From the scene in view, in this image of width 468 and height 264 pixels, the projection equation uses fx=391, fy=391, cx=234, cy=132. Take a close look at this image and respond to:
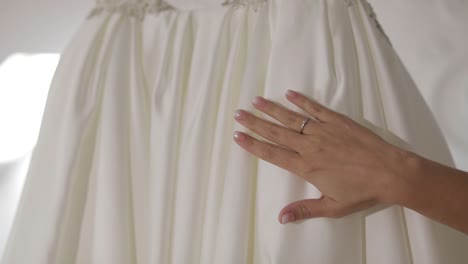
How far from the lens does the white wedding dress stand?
21.5 inches

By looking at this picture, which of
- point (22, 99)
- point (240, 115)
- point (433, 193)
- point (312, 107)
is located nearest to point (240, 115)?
point (240, 115)

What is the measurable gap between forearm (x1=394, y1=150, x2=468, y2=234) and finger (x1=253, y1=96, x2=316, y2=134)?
0.15 meters

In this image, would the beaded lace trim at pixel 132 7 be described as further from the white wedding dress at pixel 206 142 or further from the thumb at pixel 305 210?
the thumb at pixel 305 210

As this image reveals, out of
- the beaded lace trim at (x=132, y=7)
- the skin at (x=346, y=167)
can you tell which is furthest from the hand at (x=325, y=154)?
the beaded lace trim at (x=132, y=7)

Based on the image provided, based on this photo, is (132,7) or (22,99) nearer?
(132,7)

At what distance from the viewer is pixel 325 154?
0.54 metres

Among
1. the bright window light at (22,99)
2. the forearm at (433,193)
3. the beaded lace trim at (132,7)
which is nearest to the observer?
the forearm at (433,193)

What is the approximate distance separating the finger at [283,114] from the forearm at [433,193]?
0.15 meters

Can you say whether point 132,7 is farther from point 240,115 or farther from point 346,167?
point 346,167

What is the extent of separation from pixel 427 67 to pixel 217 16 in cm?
47

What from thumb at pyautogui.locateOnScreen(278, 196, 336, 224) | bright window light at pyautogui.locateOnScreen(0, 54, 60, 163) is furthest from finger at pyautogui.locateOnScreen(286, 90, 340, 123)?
bright window light at pyautogui.locateOnScreen(0, 54, 60, 163)

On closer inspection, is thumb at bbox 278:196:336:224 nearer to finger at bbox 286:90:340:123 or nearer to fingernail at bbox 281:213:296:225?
fingernail at bbox 281:213:296:225

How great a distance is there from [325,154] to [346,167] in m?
0.03

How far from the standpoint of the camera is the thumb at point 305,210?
520 millimetres
